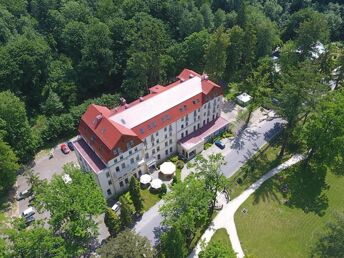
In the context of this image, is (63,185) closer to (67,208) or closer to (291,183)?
(67,208)

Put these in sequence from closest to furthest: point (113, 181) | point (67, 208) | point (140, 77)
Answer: point (67, 208) < point (113, 181) < point (140, 77)

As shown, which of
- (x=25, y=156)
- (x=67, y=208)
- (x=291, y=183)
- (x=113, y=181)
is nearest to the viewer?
(x=67, y=208)

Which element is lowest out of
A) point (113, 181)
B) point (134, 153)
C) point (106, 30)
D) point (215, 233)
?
point (215, 233)

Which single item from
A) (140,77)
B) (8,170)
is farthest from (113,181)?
(140,77)

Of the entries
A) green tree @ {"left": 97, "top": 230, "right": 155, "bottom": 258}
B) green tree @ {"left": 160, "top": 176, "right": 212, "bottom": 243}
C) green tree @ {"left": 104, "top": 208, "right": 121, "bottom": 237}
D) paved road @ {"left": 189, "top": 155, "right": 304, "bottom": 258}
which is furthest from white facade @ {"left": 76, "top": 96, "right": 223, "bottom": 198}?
green tree @ {"left": 97, "top": 230, "right": 155, "bottom": 258}

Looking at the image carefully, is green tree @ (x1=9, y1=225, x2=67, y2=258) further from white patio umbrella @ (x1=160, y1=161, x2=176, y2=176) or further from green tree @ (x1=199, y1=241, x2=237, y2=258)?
white patio umbrella @ (x1=160, y1=161, x2=176, y2=176)

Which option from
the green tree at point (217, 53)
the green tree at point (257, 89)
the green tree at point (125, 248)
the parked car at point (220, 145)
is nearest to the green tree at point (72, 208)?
the green tree at point (125, 248)
